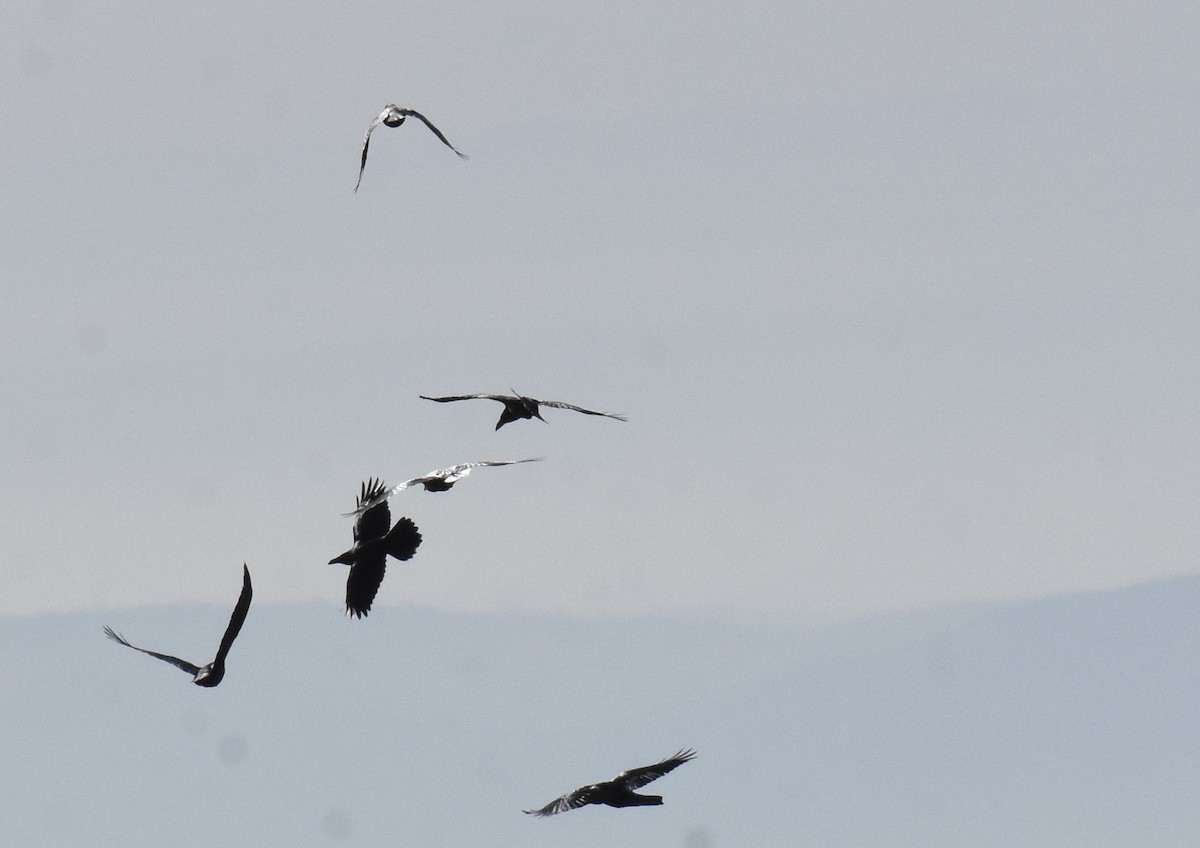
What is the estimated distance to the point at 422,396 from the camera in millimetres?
45969

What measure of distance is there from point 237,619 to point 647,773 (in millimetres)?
13742

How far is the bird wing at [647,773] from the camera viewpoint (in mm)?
46469

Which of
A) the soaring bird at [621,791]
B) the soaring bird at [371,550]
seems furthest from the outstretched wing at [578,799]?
the soaring bird at [371,550]

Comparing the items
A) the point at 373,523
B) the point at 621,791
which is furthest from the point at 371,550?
the point at 621,791

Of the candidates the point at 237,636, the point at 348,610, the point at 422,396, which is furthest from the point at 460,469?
the point at 237,636

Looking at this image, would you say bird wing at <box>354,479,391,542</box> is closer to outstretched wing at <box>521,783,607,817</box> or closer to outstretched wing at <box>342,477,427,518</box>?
outstretched wing at <box>342,477,427,518</box>

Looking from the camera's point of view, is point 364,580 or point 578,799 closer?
point 578,799

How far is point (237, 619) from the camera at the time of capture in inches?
1511

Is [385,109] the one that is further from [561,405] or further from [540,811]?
[540,811]

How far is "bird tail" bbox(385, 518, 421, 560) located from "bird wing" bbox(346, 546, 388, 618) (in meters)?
0.52

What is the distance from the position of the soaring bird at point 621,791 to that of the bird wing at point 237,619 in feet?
31.0

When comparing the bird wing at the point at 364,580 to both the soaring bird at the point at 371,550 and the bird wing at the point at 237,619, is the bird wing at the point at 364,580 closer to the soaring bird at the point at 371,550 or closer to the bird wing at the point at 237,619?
the soaring bird at the point at 371,550

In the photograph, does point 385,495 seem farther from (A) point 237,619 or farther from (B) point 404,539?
(A) point 237,619

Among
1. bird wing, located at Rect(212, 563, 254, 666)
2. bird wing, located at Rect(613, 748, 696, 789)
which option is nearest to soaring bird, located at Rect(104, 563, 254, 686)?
bird wing, located at Rect(212, 563, 254, 666)
